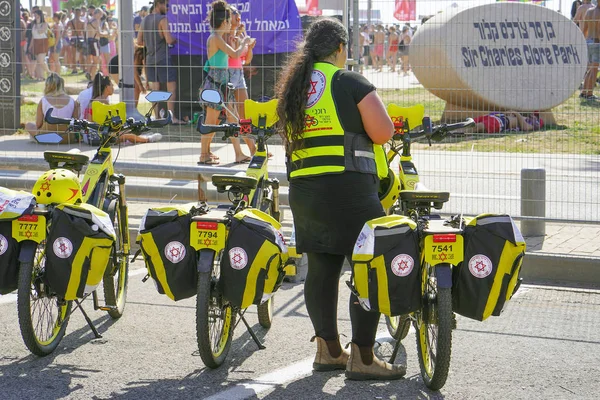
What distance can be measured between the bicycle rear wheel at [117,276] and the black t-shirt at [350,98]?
206 centimetres

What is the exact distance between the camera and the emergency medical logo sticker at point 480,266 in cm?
512

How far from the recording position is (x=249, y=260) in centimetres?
542

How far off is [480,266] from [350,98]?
1.08m

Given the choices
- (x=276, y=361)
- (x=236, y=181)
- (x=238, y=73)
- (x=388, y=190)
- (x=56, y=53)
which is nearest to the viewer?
(x=276, y=361)

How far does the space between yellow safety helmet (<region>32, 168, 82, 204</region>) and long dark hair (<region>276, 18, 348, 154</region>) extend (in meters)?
1.31

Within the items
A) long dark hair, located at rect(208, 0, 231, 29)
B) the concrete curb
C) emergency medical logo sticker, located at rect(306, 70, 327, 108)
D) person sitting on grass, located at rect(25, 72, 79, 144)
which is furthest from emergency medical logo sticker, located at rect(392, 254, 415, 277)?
person sitting on grass, located at rect(25, 72, 79, 144)

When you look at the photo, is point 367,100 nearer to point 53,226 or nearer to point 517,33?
point 53,226

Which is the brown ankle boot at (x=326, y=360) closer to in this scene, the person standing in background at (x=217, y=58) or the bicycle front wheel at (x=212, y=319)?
the bicycle front wheel at (x=212, y=319)

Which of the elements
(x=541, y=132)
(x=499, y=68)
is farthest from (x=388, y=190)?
(x=499, y=68)

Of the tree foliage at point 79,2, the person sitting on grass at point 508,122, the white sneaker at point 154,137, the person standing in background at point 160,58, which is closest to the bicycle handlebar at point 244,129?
the person sitting on grass at point 508,122

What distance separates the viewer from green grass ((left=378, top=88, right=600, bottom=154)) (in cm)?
920

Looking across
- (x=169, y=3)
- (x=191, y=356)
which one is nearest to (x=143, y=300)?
(x=191, y=356)

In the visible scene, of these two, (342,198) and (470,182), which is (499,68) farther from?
(342,198)

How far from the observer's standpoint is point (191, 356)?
19.7ft
